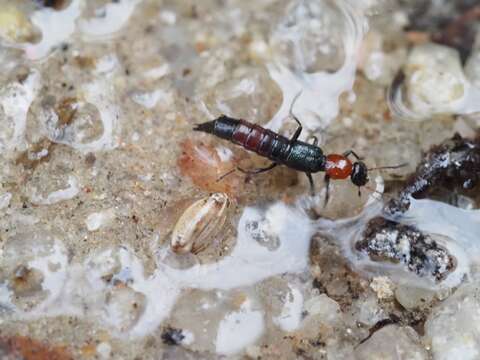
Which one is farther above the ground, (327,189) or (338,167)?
(338,167)

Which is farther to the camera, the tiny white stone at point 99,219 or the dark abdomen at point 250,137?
the dark abdomen at point 250,137

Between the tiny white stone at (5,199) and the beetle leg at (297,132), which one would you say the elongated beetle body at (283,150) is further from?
the tiny white stone at (5,199)

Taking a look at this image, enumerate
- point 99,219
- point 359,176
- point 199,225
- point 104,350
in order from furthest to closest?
point 359,176
point 99,219
point 199,225
point 104,350

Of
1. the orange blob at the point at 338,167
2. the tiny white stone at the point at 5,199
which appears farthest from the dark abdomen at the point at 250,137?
the tiny white stone at the point at 5,199

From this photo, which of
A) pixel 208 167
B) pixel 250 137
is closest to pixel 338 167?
pixel 250 137

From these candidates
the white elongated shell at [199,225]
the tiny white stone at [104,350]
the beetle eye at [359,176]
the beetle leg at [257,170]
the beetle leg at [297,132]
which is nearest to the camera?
the tiny white stone at [104,350]

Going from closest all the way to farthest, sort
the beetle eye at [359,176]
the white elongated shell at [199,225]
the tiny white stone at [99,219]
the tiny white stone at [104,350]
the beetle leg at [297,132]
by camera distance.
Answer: the tiny white stone at [104,350]
the white elongated shell at [199,225]
the tiny white stone at [99,219]
the beetle eye at [359,176]
the beetle leg at [297,132]

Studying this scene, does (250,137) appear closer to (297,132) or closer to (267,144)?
(267,144)
